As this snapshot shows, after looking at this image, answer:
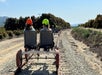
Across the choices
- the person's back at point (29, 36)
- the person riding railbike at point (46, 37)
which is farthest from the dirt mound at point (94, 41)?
the person's back at point (29, 36)

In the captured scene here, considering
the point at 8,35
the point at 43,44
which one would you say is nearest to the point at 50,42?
the point at 43,44

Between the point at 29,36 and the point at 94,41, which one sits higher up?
the point at 29,36

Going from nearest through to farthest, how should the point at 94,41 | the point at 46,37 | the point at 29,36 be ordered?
1. the point at 29,36
2. the point at 46,37
3. the point at 94,41

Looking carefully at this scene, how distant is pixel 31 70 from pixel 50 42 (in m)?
2.55

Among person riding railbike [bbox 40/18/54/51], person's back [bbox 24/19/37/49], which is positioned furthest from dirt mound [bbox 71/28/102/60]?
person's back [bbox 24/19/37/49]

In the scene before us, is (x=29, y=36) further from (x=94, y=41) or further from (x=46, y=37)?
(x=94, y=41)

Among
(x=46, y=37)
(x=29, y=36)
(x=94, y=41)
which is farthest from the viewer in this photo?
(x=94, y=41)

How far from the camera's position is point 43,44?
730 inches

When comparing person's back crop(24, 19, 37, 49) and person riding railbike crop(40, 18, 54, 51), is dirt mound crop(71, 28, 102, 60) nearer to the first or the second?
person riding railbike crop(40, 18, 54, 51)

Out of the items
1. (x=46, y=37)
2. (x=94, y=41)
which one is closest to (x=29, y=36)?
(x=46, y=37)

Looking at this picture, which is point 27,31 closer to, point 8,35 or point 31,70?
point 31,70

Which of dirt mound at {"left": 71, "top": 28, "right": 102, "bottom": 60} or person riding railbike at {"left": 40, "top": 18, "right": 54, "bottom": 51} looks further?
dirt mound at {"left": 71, "top": 28, "right": 102, "bottom": 60}

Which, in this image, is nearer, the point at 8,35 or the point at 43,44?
the point at 43,44

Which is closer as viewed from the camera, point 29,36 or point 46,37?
point 29,36
